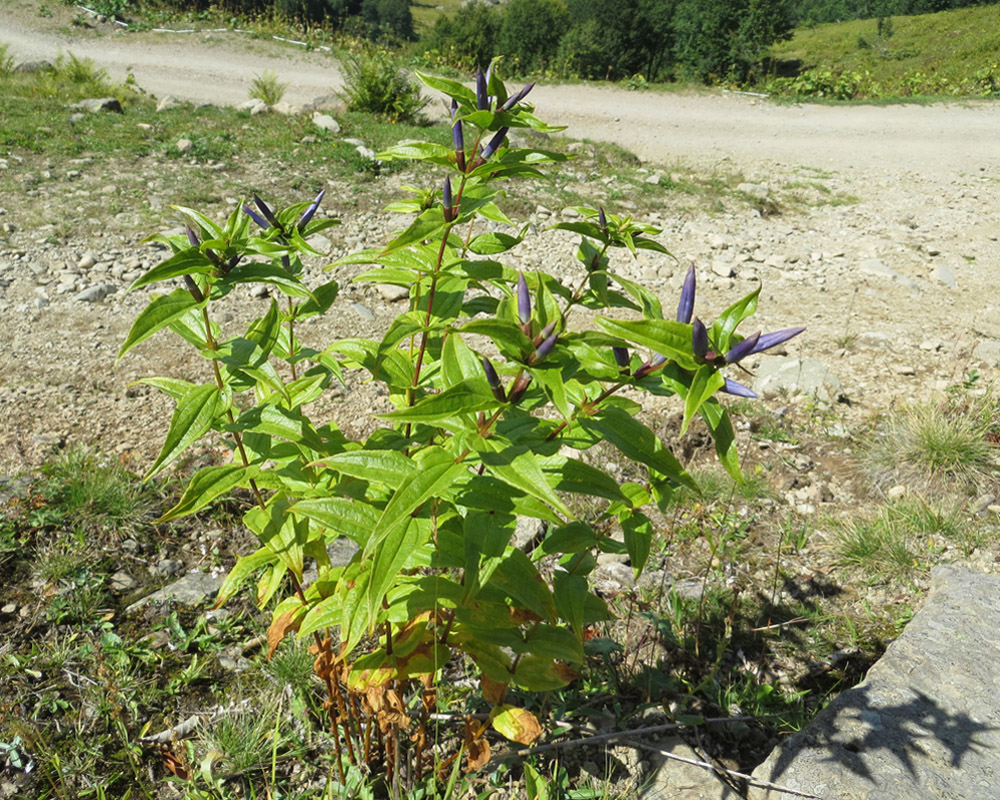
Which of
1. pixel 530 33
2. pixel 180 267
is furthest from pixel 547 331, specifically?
pixel 530 33

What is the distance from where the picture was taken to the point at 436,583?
1.60 meters

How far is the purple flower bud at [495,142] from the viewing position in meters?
1.75

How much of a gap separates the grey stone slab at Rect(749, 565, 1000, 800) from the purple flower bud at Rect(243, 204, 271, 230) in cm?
232

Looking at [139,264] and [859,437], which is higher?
[139,264]

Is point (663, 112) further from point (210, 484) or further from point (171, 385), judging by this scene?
point (210, 484)

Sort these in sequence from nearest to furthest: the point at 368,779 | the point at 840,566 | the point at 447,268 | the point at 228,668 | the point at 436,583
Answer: the point at 436,583, the point at 447,268, the point at 368,779, the point at 228,668, the point at 840,566

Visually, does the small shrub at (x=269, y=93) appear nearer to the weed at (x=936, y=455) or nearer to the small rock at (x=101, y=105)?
the small rock at (x=101, y=105)

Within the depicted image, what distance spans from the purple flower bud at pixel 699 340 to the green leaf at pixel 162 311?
44.1 inches

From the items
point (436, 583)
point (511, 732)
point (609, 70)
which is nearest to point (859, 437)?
point (511, 732)

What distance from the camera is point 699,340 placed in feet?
4.04

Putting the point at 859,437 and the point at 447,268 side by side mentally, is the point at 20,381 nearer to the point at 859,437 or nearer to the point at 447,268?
the point at 447,268

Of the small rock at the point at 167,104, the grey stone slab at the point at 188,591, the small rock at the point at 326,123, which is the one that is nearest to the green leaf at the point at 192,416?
the grey stone slab at the point at 188,591

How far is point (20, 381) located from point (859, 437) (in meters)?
5.81

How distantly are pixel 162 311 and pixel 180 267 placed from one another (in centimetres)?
13
